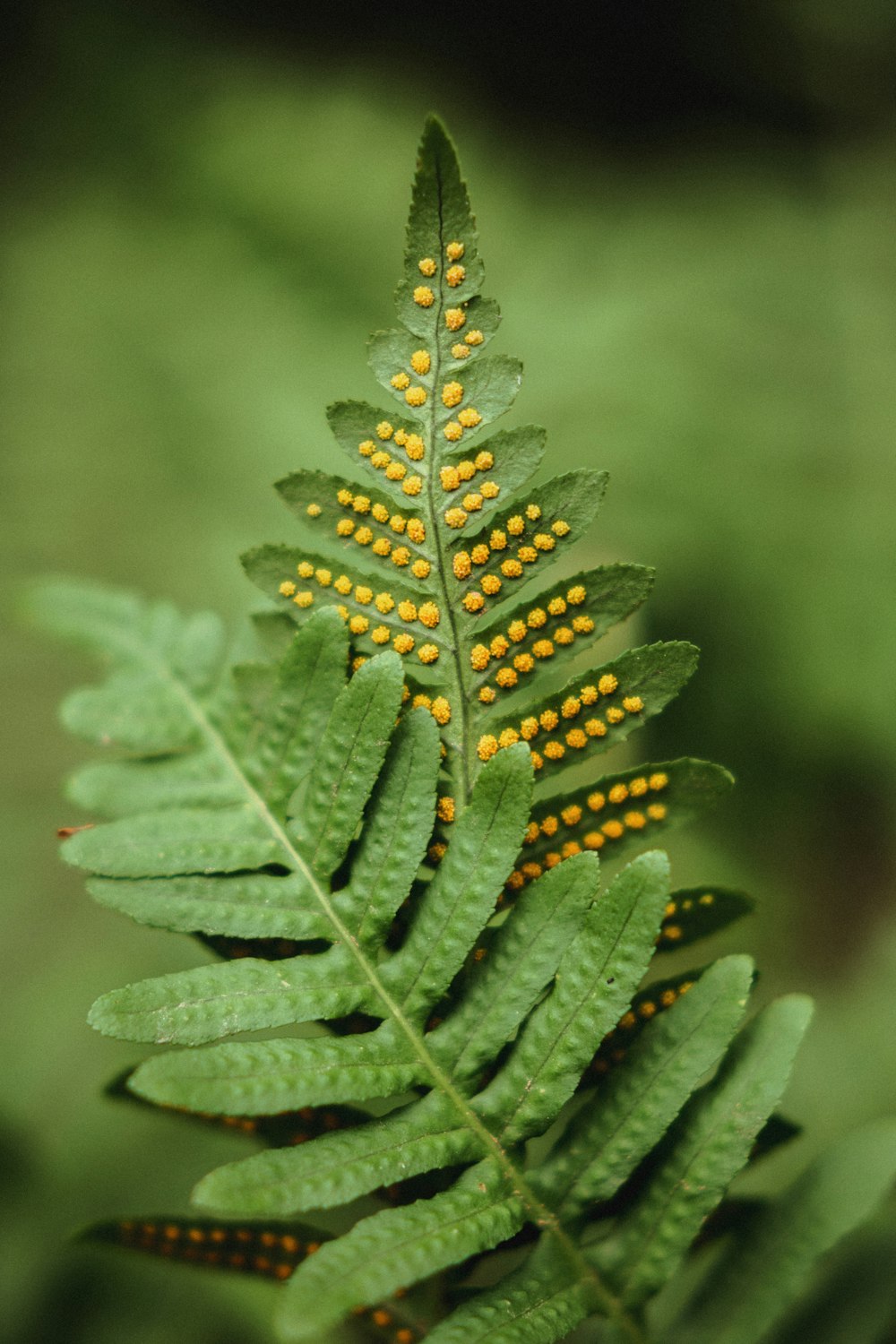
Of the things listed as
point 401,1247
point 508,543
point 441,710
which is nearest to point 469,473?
point 508,543

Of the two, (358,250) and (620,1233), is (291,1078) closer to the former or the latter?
(620,1233)

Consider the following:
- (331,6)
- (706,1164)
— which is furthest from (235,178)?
(706,1164)

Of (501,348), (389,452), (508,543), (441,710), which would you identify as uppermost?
(501,348)

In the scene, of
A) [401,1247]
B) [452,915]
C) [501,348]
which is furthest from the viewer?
[501,348]

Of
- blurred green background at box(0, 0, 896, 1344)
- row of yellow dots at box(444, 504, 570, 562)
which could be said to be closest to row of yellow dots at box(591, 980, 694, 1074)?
row of yellow dots at box(444, 504, 570, 562)

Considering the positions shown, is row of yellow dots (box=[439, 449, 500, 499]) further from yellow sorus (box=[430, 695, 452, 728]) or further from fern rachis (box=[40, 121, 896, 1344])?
yellow sorus (box=[430, 695, 452, 728])

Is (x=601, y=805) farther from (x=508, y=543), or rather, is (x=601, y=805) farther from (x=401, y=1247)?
(x=401, y=1247)
